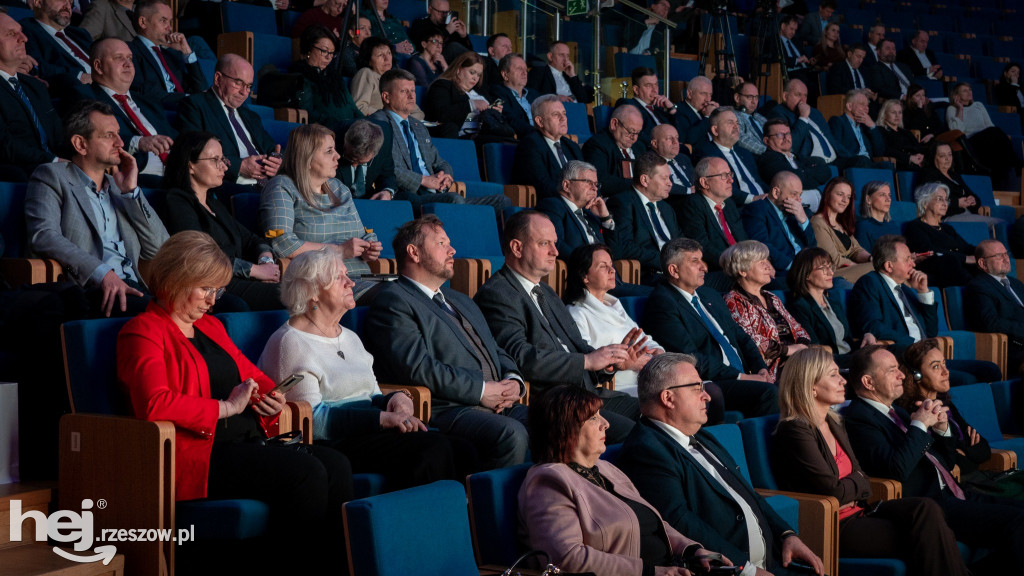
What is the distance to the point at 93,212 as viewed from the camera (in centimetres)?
320

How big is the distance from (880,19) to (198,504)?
9.76 m

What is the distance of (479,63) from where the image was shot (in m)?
5.82

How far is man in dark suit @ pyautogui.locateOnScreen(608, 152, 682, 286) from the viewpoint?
5051 millimetres

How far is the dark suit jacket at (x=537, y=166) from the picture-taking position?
531cm

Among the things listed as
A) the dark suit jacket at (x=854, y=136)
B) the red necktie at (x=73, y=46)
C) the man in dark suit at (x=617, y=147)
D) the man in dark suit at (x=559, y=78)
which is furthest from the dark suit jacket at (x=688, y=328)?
the dark suit jacket at (x=854, y=136)

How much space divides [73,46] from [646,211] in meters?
2.52

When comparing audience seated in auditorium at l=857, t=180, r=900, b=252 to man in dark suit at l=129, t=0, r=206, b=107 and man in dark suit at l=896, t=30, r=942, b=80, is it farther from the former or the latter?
man in dark suit at l=896, t=30, r=942, b=80

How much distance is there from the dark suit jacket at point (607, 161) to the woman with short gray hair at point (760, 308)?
3.41 ft

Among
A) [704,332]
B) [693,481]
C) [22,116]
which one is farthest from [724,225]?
[22,116]

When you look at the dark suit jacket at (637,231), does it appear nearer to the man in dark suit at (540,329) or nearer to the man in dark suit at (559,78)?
the man in dark suit at (540,329)

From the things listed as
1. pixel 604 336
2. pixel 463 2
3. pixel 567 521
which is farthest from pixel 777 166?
pixel 567 521

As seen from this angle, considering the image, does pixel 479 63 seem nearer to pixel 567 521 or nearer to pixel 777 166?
pixel 777 166

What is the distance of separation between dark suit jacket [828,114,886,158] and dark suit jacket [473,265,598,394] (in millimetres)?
4607

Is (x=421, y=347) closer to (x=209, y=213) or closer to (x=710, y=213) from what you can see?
(x=209, y=213)
